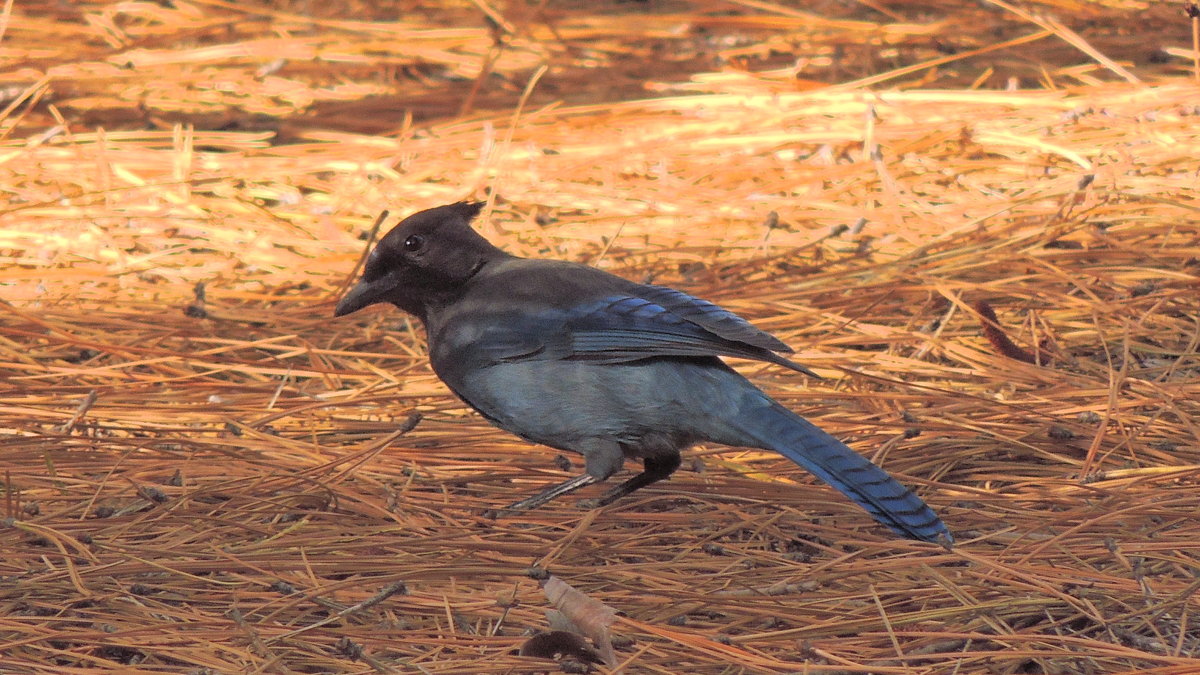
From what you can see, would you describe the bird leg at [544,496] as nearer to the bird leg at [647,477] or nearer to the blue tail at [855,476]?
the bird leg at [647,477]

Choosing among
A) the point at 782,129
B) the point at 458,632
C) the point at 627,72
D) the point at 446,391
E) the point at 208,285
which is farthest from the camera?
the point at 627,72

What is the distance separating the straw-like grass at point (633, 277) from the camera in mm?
2729

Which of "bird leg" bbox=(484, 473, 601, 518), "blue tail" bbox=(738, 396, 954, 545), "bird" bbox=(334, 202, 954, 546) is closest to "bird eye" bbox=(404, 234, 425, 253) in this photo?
"bird" bbox=(334, 202, 954, 546)

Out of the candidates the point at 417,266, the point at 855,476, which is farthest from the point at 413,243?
the point at 855,476

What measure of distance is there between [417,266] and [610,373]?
694mm

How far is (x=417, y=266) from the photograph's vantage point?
11.9 ft

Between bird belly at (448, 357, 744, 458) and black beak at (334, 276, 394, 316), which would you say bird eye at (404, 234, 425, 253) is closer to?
black beak at (334, 276, 394, 316)

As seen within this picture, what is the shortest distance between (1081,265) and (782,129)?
1.91 metres

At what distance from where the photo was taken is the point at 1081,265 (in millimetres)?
4602

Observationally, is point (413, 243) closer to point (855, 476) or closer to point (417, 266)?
point (417, 266)

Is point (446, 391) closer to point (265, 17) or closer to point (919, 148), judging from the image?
point (919, 148)

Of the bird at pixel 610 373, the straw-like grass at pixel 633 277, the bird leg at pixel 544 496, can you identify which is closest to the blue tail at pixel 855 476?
the bird at pixel 610 373

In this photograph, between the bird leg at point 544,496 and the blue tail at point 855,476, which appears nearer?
the blue tail at point 855,476

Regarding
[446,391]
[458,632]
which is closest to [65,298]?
[446,391]
